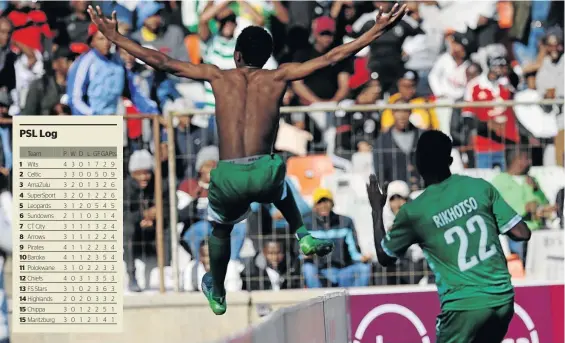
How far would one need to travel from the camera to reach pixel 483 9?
47.4ft

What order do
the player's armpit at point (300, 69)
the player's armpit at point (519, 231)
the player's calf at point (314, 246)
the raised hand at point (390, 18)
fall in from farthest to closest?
the player's armpit at point (519, 231)
the player's calf at point (314, 246)
the player's armpit at point (300, 69)
the raised hand at point (390, 18)

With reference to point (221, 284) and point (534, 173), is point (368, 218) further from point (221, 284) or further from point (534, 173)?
point (221, 284)

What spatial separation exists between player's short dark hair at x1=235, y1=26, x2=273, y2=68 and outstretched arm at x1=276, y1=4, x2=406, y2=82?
0.15 m

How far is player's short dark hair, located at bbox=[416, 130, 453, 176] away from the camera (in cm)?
719

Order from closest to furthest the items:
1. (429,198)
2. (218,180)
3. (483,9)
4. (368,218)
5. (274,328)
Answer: (274,328) < (218,180) < (429,198) < (368,218) < (483,9)

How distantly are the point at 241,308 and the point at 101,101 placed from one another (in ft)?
9.52

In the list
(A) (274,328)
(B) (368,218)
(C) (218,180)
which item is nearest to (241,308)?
(B) (368,218)

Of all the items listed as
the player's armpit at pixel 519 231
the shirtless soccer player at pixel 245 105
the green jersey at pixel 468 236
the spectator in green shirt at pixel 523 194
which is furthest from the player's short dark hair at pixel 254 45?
the spectator in green shirt at pixel 523 194

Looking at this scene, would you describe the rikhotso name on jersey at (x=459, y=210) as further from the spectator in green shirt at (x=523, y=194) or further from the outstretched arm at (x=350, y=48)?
the spectator in green shirt at (x=523, y=194)

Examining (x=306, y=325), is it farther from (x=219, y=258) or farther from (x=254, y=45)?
(x=254, y=45)

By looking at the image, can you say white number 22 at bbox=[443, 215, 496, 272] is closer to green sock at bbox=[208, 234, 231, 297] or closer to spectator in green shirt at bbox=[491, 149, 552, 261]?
green sock at bbox=[208, 234, 231, 297]

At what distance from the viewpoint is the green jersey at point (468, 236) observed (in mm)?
7277

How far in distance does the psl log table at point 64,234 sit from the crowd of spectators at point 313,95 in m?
7.01

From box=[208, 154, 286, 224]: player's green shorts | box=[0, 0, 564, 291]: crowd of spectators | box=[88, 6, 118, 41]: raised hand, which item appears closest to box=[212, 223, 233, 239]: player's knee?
box=[208, 154, 286, 224]: player's green shorts
